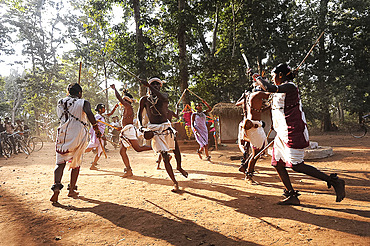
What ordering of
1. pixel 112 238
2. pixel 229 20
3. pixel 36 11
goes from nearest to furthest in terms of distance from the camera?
pixel 112 238 → pixel 229 20 → pixel 36 11

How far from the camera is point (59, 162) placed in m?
4.40

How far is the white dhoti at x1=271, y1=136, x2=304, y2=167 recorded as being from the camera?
355 cm

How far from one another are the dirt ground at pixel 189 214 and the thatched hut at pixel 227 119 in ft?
20.3

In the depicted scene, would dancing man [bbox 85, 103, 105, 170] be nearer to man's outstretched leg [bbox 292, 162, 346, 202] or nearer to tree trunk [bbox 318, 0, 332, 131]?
man's outstretched leg [bbox 292, 162, 346, 202]

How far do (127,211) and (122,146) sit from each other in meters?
3.22

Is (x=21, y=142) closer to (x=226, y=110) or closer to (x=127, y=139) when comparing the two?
(x=127, y=139)

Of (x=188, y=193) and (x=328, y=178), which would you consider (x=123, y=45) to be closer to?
(x=188, y=193)

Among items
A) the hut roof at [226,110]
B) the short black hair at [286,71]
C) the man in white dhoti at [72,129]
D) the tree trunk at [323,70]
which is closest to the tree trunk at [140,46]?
the hut roof at [226,110]

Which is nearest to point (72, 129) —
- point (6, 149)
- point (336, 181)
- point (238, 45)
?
point (336, 181)

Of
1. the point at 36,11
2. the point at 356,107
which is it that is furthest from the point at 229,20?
the point at 36,11

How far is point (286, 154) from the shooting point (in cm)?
366

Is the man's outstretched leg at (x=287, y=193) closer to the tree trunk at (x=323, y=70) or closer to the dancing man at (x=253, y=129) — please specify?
the dancing man at (x=253, y=129)

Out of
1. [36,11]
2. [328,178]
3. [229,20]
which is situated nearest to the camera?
[328,178]

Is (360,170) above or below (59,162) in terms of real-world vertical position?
below
